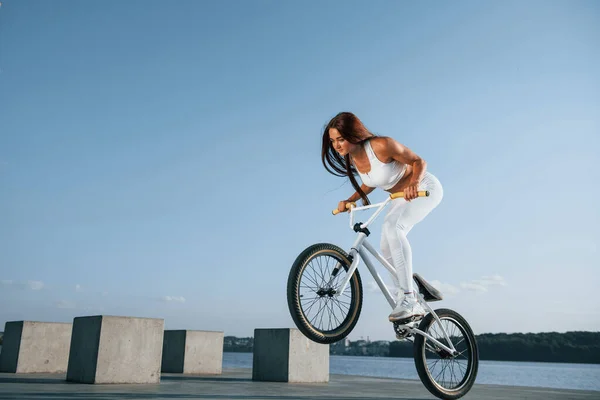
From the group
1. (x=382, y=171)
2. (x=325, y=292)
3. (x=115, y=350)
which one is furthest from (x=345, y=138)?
(x=115, y=350)

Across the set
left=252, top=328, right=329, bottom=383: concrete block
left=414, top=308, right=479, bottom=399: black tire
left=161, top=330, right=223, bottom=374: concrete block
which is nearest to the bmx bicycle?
left=414, top=308, right=479, bottom=399: black tire

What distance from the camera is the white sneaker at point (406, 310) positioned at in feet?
20.8

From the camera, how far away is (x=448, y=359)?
7.15 meters

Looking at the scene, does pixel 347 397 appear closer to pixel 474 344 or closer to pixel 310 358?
pixel 474 344

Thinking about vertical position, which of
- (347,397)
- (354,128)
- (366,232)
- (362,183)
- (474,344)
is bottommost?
(347,397)

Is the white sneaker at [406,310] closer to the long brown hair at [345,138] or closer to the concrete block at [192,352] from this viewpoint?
the long brown hair at [345,138]

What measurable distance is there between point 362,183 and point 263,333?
9136 millimetres

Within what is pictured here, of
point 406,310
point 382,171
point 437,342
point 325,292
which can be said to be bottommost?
point 437,342

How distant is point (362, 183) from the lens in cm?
705

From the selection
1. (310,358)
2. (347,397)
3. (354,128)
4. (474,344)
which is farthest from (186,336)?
(354,128)

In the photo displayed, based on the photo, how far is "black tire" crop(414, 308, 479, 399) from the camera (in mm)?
6629

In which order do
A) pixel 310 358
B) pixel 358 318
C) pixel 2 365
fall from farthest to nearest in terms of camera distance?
pixel 2 365 → pixel 310 358 → pixel 358 318

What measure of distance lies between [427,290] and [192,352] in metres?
12.9

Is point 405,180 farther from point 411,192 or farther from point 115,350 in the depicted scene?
point 115,350
